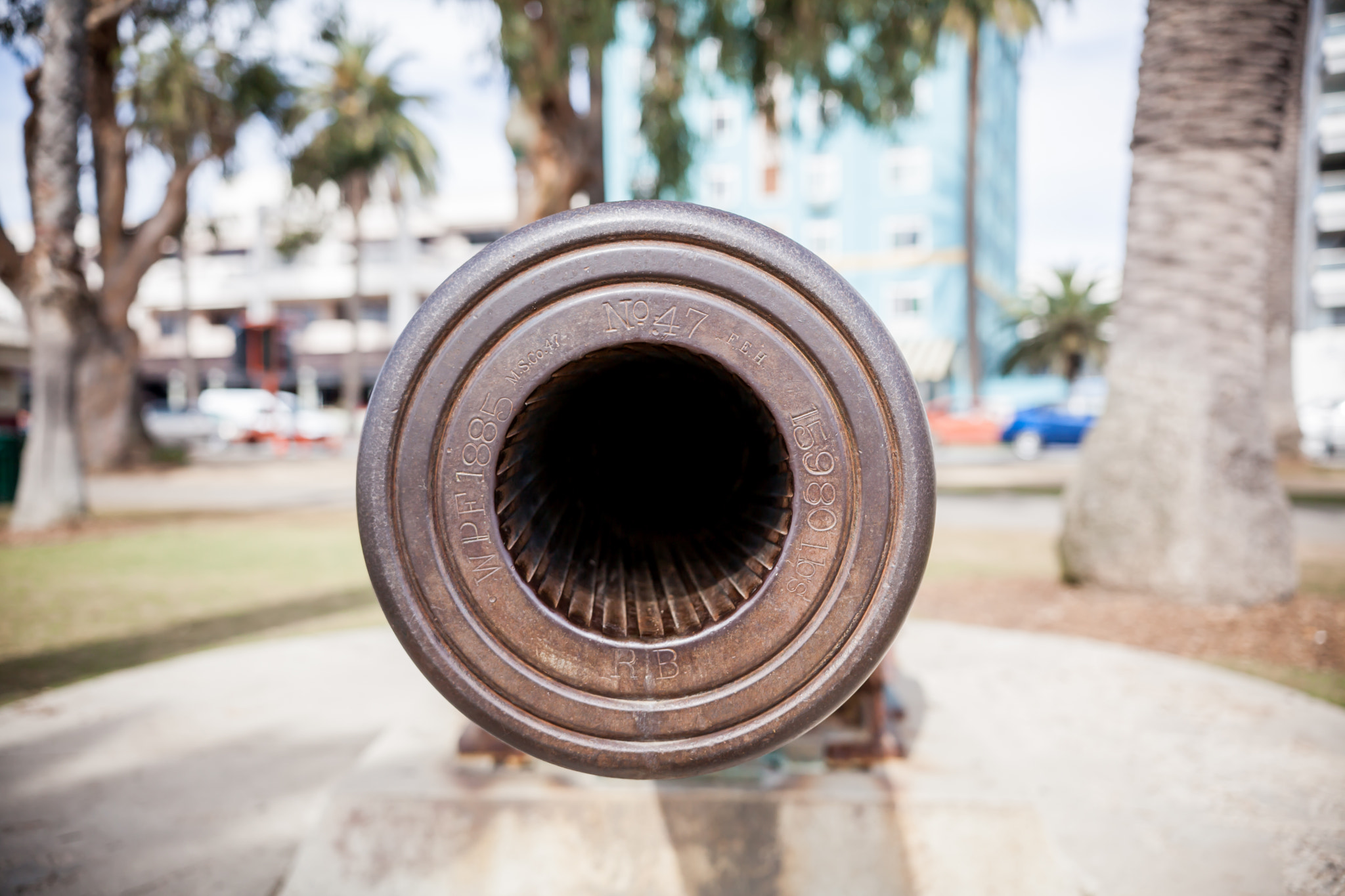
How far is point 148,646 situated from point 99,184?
12500 millimetres

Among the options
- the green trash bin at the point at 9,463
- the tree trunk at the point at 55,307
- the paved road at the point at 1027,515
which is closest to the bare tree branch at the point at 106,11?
the tree trunk at the point at 55,307

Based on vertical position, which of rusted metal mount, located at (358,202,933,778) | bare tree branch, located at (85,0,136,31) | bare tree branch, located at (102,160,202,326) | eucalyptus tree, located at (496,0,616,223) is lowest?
rusted metal mount, located at (358,202,933,778)

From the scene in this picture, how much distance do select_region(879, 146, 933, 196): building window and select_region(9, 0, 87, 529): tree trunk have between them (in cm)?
2824

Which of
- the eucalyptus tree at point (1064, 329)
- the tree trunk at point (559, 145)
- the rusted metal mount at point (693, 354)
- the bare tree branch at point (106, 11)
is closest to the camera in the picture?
the rusted metal mount at point (693, 354)

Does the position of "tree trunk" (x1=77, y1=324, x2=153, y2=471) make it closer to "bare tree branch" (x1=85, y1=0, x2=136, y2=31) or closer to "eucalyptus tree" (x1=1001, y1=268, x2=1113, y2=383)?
"bare tree branch" (x1=85, y1=0, x2=136, y2=31)

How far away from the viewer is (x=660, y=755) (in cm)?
119

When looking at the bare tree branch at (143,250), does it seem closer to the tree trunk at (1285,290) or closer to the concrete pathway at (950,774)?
the concrete pathway at (950,774)

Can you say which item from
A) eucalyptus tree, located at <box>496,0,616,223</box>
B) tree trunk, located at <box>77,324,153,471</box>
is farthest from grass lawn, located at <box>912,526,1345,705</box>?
tree trunk, located at <box>77,324,153,471</box>

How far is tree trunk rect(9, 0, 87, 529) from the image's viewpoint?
27.5 ft

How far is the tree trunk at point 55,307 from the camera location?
8.39m

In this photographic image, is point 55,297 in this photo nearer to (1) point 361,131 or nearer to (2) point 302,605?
(2) point 302,605

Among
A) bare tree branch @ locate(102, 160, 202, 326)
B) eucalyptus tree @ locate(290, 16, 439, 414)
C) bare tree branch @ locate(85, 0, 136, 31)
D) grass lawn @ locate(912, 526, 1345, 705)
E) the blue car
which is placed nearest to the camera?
grass lawn @ locate(912, 526, 1345, 705)

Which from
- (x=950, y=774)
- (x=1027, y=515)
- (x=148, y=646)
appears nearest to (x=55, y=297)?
(x=148, y=646)

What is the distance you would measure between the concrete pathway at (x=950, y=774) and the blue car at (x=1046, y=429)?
1867cm
